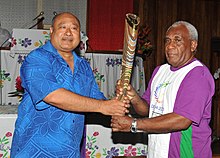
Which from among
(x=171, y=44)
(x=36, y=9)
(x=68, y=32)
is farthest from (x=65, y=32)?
(x=36, y=9)

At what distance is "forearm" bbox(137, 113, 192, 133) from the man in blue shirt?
15 centimetres

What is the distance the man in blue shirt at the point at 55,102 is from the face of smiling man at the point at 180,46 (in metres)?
0.38

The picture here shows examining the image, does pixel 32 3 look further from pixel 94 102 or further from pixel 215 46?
pixel 94 102

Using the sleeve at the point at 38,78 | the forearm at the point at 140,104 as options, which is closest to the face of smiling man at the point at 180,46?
the forearm at the point at 140,104

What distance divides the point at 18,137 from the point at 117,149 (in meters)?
1.09

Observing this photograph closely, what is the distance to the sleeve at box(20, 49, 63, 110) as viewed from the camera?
171 cm

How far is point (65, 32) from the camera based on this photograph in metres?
1.86

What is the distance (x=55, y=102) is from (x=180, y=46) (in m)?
0.70

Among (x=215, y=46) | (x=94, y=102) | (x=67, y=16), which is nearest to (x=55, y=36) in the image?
(x=67, y=16)

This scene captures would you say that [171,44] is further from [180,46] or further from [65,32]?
[65,32]

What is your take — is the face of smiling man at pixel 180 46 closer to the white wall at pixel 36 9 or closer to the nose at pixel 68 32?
the nose at pixel 68 32

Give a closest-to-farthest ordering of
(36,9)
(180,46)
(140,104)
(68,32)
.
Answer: (68,32) → (180,46) → (140,104) → (36,9)

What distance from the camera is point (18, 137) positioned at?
1821 mm

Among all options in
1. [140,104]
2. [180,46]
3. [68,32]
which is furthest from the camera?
[140,104]
